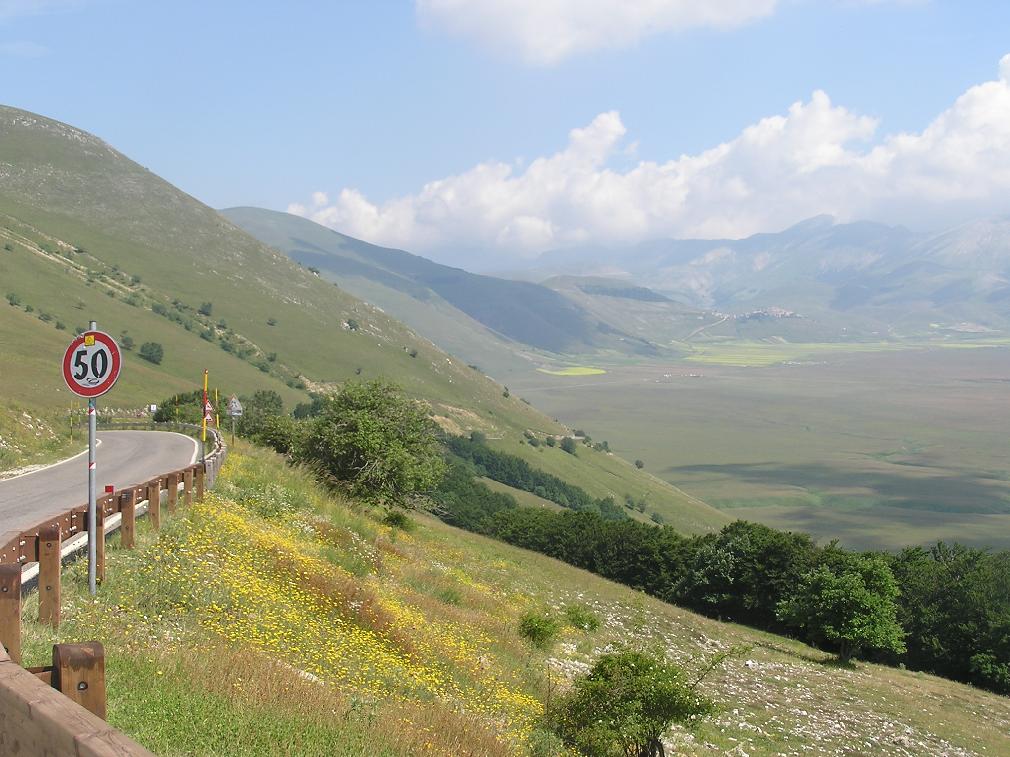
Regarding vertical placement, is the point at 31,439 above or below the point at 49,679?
below

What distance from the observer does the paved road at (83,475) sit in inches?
802

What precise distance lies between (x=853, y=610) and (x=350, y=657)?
39231mm

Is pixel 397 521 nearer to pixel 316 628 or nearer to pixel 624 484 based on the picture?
pixel 316 628

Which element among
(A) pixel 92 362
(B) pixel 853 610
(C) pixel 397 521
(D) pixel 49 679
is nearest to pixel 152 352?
(C) pixel 397 521

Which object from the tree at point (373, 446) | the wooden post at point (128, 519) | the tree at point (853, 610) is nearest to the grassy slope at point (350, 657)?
the wooden post at point (128, 519)

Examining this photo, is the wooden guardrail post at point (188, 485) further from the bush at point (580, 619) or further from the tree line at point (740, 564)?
the tree line at point (740, 564)

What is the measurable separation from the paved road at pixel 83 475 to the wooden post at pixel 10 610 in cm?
907

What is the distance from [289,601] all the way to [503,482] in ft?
489

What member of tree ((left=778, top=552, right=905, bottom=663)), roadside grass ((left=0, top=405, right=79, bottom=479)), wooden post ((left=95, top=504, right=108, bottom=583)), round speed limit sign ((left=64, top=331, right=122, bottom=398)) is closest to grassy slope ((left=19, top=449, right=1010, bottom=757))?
wooden post ((left=95, top=504, right=108, bottom=583))

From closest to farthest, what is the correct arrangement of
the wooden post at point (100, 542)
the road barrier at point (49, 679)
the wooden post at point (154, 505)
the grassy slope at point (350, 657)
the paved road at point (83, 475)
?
the road barrier at point (49, 679) → the grassy slope at point (350, 657) → the wooden post at point (100, 542) → the wooden post at point (154, 505) → the paved road at point (83, 475)

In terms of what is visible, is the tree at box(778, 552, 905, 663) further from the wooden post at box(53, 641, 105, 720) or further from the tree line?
the wooden post at box(53, 641, 105, 720)

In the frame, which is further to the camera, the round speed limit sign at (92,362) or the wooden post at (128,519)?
the wooden post at (128,519)

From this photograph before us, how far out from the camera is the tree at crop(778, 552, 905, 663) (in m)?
43.8

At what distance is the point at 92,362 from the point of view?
11.5m
